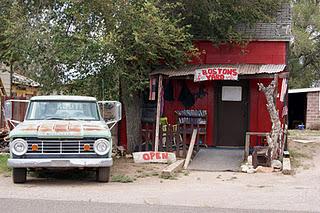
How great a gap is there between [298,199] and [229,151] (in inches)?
293

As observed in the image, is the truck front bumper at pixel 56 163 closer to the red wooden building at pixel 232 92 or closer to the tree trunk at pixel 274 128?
the tree trunk at pixel 274 128

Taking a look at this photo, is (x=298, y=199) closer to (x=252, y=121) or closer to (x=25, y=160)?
(x=25, y=160)

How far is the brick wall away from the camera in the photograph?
112 feet

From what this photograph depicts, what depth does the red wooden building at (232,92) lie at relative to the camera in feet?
58.0

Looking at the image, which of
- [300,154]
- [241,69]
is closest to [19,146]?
[241,69]

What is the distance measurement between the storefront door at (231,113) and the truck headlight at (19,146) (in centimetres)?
846

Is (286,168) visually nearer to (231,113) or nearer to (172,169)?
(172,169)

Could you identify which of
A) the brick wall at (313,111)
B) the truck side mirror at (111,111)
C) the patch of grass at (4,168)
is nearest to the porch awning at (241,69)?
the truck side mirror at (111,111)

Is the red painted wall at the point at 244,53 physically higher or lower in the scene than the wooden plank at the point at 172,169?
higher

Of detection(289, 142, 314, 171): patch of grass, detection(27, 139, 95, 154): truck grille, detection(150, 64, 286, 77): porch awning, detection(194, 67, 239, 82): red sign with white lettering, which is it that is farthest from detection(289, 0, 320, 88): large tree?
detection(27, 139, 95, 154): truck grille

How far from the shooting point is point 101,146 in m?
11.4

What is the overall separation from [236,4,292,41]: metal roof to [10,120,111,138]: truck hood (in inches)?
304

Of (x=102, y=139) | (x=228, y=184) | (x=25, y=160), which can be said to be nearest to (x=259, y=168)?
(x=228, y=184)

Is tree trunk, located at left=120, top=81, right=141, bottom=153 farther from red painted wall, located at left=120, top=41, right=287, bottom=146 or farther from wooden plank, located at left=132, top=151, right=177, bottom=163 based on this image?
wooden plank, located at left=132, top=151, right=177, bottom=163
